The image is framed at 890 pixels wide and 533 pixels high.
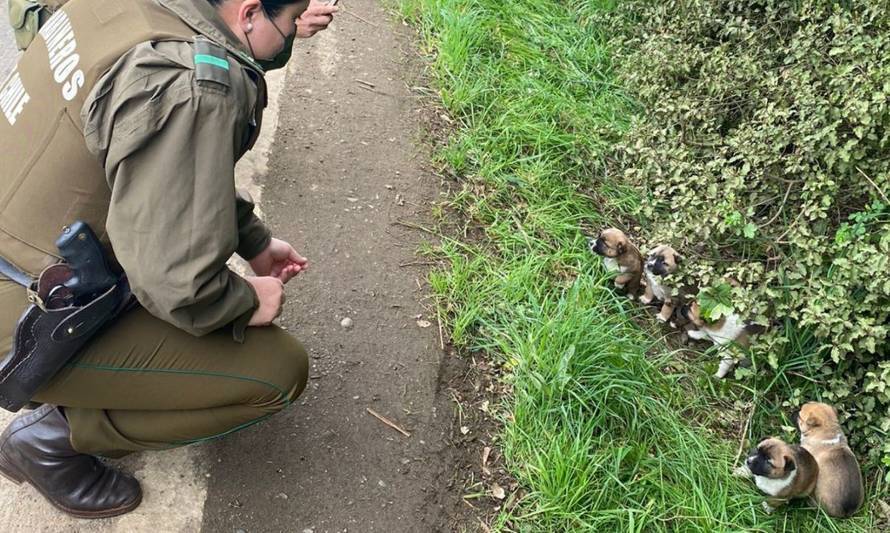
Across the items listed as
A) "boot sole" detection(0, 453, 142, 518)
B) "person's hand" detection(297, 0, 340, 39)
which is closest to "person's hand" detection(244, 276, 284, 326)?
"boot sole" detection(0, 453, 142, 518)

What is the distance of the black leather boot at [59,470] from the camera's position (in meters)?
2.14

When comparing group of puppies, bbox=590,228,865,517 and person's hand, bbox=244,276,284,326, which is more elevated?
person's hand, bbox=244,276,284,326

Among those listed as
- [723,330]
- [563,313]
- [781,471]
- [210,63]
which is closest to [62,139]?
[210,63]

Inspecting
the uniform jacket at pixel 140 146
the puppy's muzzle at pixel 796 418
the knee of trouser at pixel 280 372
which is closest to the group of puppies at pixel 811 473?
the puppy's muzzle at pixel 796 418

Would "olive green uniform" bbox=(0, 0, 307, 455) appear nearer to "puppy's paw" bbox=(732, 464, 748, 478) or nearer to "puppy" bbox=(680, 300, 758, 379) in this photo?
"puppy's paw" bbox=(732, 464, 748, 478)

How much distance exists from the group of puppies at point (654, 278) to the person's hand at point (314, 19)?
5.52 feet

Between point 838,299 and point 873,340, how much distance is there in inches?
7.9

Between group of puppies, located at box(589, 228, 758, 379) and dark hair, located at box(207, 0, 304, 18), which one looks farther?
group of puppies, located at box(589, 228, 758, 379)

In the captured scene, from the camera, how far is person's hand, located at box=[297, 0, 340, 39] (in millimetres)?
2834

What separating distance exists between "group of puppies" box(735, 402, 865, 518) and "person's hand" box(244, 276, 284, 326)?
6.16 feet

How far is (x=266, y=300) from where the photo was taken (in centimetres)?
212

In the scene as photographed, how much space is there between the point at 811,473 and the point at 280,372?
2042 mm

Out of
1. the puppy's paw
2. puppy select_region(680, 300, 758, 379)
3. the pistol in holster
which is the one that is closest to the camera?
the pistol in holster

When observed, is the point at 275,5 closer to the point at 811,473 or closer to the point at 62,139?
the point at 62,139
